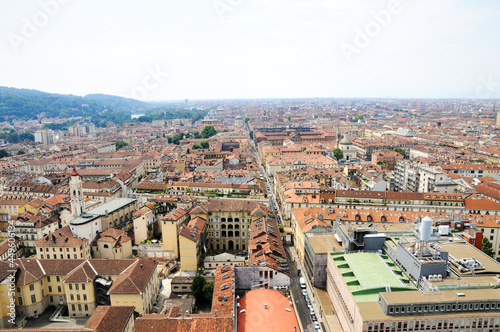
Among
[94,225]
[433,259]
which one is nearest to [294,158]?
[94,225]

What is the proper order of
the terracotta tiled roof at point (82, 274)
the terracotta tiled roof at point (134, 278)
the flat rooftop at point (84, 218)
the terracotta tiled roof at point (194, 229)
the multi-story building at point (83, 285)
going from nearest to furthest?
the terracotta tiled roof at point (134, 278) < the multi-story building at point (83, 285) < the terracotta tiled roof at point (82, 274) < the terracotta tiled roof at point (194, 229) < the flat rooftop at point (84, 218)

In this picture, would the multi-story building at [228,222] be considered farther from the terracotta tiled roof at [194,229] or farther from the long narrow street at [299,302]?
the long narrow street at [299,302]

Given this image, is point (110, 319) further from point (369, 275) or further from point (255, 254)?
point (369, 275)

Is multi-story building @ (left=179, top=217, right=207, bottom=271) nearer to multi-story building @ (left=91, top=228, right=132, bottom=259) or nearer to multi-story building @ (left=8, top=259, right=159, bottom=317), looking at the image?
multi-story building @ (left=8, top=259, right=159, bottom=317)

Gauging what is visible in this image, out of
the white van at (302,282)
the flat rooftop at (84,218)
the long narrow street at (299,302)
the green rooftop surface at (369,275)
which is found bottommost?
the long narrow street at (299,302)

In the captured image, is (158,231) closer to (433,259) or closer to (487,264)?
(433,259)

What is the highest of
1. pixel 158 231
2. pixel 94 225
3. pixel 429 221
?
pixel 429 221

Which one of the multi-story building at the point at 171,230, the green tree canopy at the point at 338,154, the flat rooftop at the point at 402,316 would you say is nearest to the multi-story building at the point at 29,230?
the multi-story building at the point at 171,230

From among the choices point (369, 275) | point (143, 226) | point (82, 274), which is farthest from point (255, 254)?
point (143, 226)
